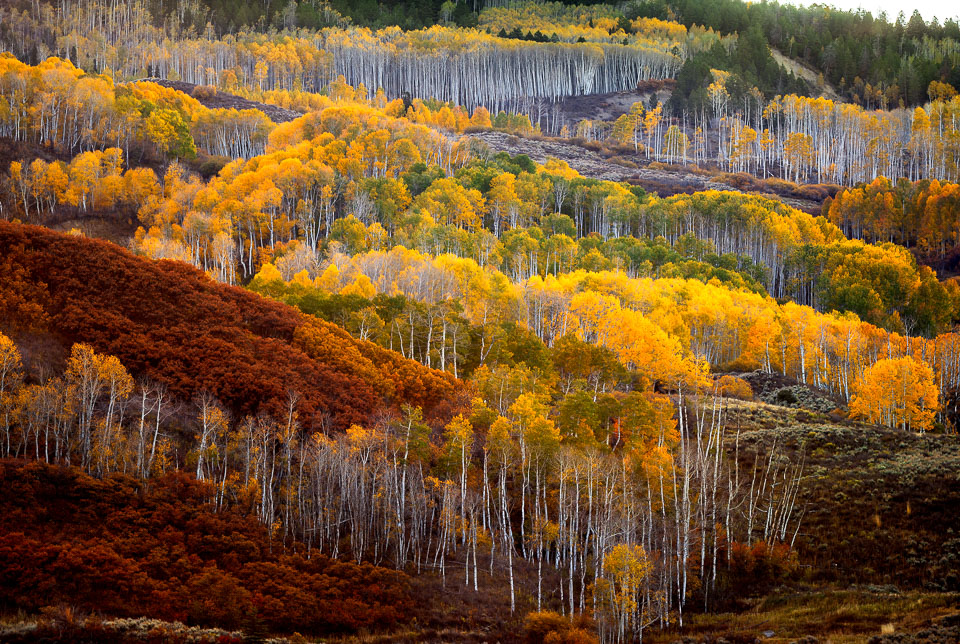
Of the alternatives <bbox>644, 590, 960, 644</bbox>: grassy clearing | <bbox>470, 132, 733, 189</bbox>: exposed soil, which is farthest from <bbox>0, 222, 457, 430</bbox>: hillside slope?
<bbox>470, 132, 733, 189</bbox>: exposed soil

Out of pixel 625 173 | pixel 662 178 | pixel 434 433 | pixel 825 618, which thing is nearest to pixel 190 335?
pixel 434 433

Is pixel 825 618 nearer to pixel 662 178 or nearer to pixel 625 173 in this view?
pixel 662 178

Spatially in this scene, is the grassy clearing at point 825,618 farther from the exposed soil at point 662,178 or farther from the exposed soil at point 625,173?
the exposed soil at point 625,173

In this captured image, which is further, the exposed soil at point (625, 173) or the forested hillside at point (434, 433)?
the exposed soil at point (625, 173)

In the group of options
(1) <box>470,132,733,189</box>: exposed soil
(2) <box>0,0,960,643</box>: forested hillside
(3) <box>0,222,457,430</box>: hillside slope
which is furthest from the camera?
(1) <box>470,132,733,189</box>: exposed soil

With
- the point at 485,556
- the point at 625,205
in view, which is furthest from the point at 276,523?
the point at 625,205

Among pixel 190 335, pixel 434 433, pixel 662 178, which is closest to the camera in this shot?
pixel 434 433

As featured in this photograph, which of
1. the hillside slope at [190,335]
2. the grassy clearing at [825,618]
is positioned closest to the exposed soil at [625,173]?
the hillside slope at [190,335]

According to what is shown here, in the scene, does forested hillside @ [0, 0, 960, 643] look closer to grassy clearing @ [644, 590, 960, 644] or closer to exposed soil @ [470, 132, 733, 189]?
grassy clearing @ [644, 590, 960, 644]

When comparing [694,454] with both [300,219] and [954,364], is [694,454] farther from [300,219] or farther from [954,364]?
[300,219]

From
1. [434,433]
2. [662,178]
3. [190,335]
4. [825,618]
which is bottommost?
[825,618]

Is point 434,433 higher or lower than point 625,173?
lower
